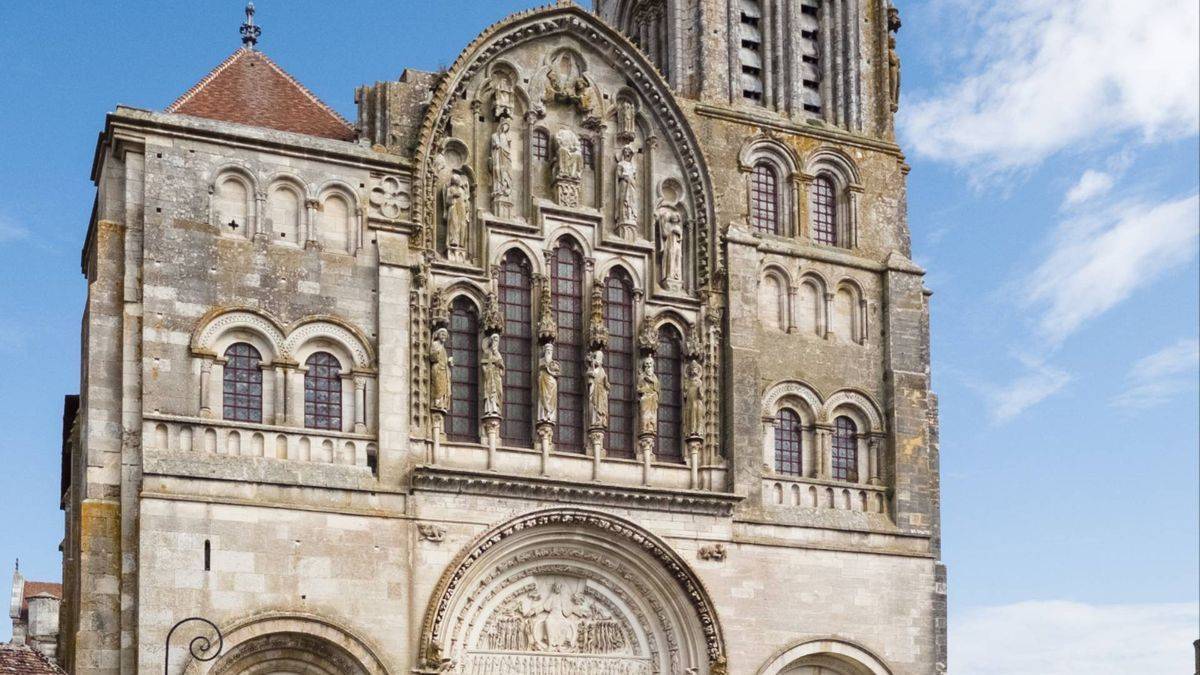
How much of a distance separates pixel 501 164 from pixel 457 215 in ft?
4.37

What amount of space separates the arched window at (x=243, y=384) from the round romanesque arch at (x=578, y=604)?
4.25m

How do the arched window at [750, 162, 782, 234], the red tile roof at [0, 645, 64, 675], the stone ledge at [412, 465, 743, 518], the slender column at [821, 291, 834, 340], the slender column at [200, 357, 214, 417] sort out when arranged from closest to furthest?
the red tile roof at [0, 645, 64, 675], the slender column at [200, 357, 214, 417], the stone ledge at [412, 465, 743, 518], the slender column at [821, 291, 834, 340], the arched window at [750, 162, 782, 234]

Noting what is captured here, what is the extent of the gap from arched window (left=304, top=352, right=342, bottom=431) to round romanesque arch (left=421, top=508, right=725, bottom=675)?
3211mm

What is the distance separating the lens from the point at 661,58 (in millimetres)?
37688

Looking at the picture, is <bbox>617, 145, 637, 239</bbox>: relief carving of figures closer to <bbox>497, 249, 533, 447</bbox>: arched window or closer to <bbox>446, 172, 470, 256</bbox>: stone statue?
<bbox>497, 249, 533, 447</bbox>: arched window

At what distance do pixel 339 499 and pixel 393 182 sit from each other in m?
5.74

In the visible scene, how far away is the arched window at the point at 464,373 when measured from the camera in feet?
106

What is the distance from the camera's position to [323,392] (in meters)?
31.2

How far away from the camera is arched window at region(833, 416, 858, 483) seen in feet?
115

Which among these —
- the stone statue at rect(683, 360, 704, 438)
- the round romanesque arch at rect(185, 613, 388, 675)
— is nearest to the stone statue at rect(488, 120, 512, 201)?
the stone statue at rect(683, 360, 704, 438)

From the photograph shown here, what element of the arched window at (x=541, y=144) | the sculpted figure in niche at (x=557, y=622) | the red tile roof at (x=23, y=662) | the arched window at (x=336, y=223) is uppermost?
the arched window at (x=541, y=144)

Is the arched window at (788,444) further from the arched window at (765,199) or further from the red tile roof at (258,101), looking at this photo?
the red tile roof at (258,101)

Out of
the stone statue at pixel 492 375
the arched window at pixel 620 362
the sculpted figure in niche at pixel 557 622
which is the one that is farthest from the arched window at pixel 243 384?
the arched window at pixel 620 362

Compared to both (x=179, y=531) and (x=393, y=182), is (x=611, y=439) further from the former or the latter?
(x=179, y=531)
